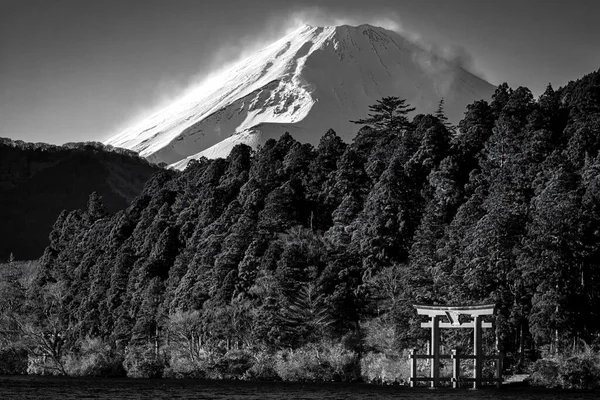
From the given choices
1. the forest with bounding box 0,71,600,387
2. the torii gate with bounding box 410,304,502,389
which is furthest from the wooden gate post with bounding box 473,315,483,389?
the forest with bounding box 0,71,600,387

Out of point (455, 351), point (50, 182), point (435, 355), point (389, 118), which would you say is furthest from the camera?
point (50, 182)

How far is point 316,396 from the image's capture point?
4356 centimetres

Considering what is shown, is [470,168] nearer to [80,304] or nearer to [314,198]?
[314,198]

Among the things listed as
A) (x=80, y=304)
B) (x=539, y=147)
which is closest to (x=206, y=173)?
(x=80, y=304)

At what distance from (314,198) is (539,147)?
67.6 ft

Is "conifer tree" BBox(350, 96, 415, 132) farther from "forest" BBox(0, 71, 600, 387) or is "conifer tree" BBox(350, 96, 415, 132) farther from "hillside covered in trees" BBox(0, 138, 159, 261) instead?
"hillside covered in trees" BBox(0, 138, 159, 261)

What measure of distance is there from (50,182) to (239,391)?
460 feet

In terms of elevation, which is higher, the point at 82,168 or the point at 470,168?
the point at 82,168

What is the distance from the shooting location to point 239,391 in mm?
46906

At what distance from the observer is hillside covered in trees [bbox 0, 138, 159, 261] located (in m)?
158

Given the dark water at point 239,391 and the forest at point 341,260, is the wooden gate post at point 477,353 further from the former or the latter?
Result: the forest at point 341,260

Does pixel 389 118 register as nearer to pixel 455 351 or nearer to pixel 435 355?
pixel 435 355

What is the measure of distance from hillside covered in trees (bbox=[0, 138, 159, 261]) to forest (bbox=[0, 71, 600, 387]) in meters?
67.0

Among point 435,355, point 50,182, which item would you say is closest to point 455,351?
point 435,355
